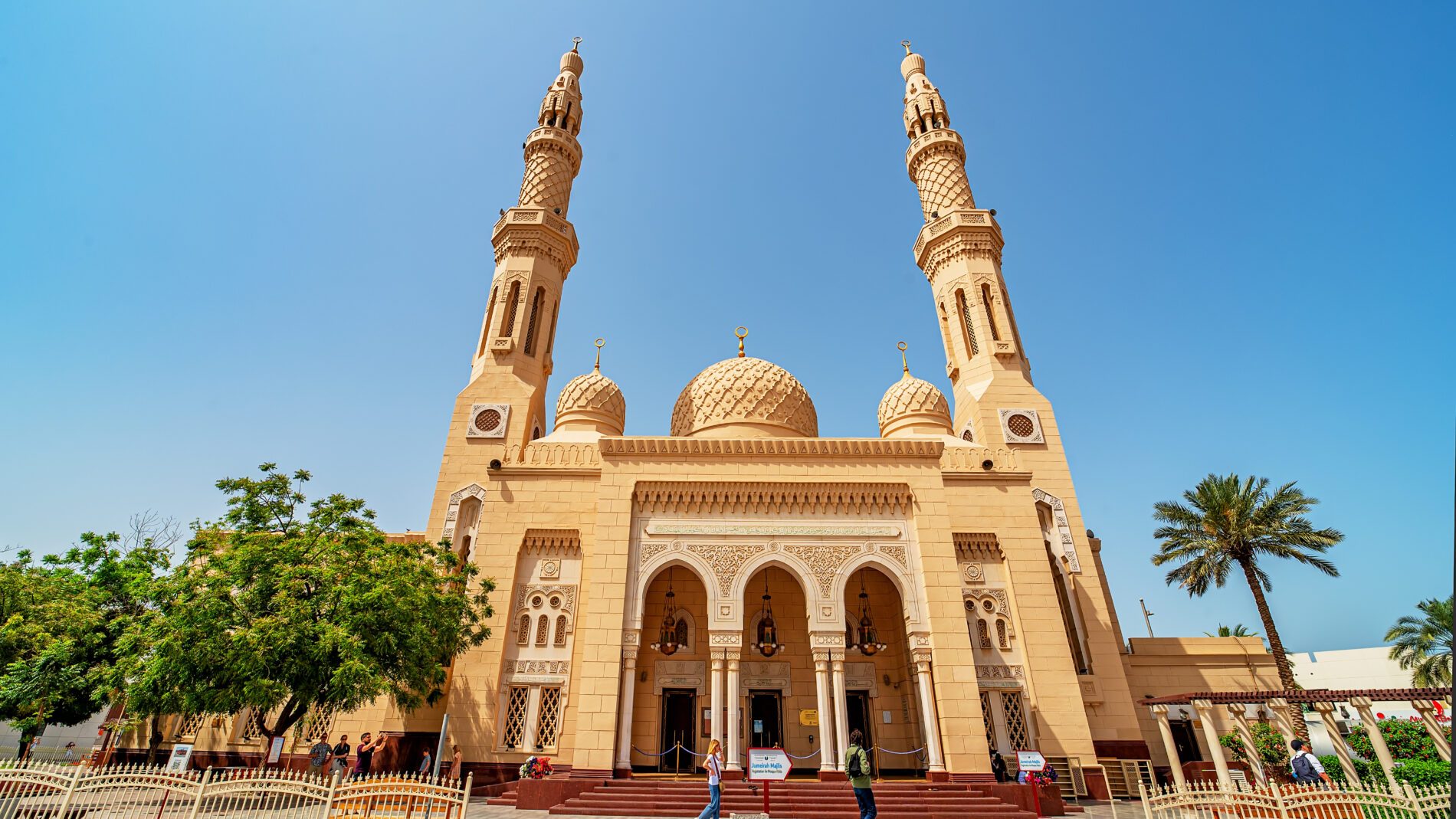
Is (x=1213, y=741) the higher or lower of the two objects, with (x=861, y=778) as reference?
higher

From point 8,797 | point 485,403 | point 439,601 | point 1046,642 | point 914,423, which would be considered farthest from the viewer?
point 914,423

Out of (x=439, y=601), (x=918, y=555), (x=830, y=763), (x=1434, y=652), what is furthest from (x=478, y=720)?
(x=1434, y=652)

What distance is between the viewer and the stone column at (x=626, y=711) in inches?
494

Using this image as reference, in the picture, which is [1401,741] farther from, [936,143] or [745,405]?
[936,143]

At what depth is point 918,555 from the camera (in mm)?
14180

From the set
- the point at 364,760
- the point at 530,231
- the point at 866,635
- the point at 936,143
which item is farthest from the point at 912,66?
the point at 364,760

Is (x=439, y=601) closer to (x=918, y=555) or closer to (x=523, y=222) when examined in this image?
(x=918, y=555)

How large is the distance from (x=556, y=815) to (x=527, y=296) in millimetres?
14232

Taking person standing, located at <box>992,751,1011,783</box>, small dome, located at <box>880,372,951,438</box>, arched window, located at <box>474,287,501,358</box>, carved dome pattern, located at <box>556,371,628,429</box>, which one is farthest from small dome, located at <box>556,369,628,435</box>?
person standing, located at <box>992,751,1011,783</box>

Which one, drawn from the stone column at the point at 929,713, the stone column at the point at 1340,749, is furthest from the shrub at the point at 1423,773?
the stone column at the point at 929,713

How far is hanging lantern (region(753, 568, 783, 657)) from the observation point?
49.4 feet

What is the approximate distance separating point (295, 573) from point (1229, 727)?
69.6 ft

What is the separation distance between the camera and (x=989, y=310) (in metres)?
21.2

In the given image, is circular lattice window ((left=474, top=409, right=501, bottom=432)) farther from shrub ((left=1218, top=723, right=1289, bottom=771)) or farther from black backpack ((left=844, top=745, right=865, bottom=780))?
shrub ((left=1218, top=723, right=1289, bottom=771))
